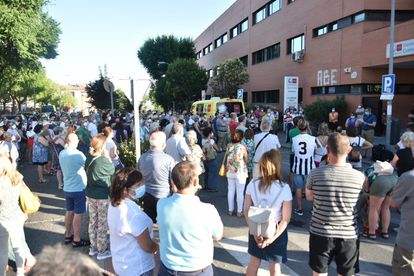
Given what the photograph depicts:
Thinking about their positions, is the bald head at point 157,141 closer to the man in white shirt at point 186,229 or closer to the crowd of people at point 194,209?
the crowd of people at point 194,209

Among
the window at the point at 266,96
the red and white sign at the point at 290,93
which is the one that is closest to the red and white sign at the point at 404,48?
the red and white sign at the point at 290,93

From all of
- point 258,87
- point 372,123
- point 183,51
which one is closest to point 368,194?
point 372,123

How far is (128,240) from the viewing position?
2.85m

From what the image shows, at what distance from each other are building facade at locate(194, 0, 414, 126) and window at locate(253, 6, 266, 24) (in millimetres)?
89

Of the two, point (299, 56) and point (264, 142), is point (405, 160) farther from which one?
point (299, 56)

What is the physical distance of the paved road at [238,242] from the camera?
14.9ft

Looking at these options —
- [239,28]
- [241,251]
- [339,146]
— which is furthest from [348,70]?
[239,28]

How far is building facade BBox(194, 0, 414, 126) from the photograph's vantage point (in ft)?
59.0

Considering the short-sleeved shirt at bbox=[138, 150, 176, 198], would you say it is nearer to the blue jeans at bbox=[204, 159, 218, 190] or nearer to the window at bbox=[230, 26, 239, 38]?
the blue jeans at bbox=[204, 159, 218, 190]

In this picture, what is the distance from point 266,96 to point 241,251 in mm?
26325

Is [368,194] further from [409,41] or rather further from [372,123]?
[409,41]

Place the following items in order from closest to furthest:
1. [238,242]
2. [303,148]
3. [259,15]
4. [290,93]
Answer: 1. [238,242]
2. [303,148]
3. [290,93]
4. [259,15]

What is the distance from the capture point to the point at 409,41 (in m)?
15.4

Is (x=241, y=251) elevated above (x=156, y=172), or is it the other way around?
(x=156, y=172)
